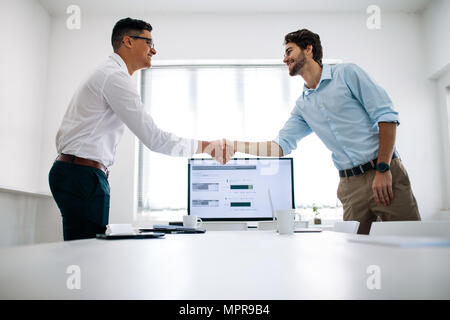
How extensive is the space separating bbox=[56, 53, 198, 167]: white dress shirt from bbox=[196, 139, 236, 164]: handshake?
44 centimetres

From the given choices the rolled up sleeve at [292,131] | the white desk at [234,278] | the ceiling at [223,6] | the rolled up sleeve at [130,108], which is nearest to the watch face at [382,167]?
the rolled up sleeve at [292,131]

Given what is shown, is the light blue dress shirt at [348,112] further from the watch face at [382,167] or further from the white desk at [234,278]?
the white desk at [234,278]

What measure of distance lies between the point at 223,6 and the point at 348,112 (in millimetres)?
2523

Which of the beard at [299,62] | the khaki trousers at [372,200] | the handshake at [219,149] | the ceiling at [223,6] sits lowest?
the khaki trousers at [372,200]

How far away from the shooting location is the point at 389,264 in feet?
1.30

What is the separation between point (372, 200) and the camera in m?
1.72

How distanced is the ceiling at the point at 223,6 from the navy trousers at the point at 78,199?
9.10 feet

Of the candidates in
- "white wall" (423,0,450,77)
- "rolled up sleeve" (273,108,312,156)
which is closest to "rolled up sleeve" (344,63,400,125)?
"rolled up sleeve" (273,108,312,156)

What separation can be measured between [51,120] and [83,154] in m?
2.58

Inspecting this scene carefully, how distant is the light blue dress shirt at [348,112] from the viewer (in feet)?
5.75

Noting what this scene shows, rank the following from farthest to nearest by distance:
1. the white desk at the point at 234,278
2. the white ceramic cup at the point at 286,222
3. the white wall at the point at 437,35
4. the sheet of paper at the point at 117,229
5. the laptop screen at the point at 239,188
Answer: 1. the white wall at the point at 437,35
2. the laptop screen at the point at 239,188
3. the white ceramic cup at the point at 286,222
4. the sheet of paper at the point at 117,229
5. the white desk at the point at 234,278

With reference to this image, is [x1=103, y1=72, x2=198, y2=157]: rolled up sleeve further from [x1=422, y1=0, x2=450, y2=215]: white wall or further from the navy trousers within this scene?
[x1=422, y1=0, x2=450, y2=215]: white wall
